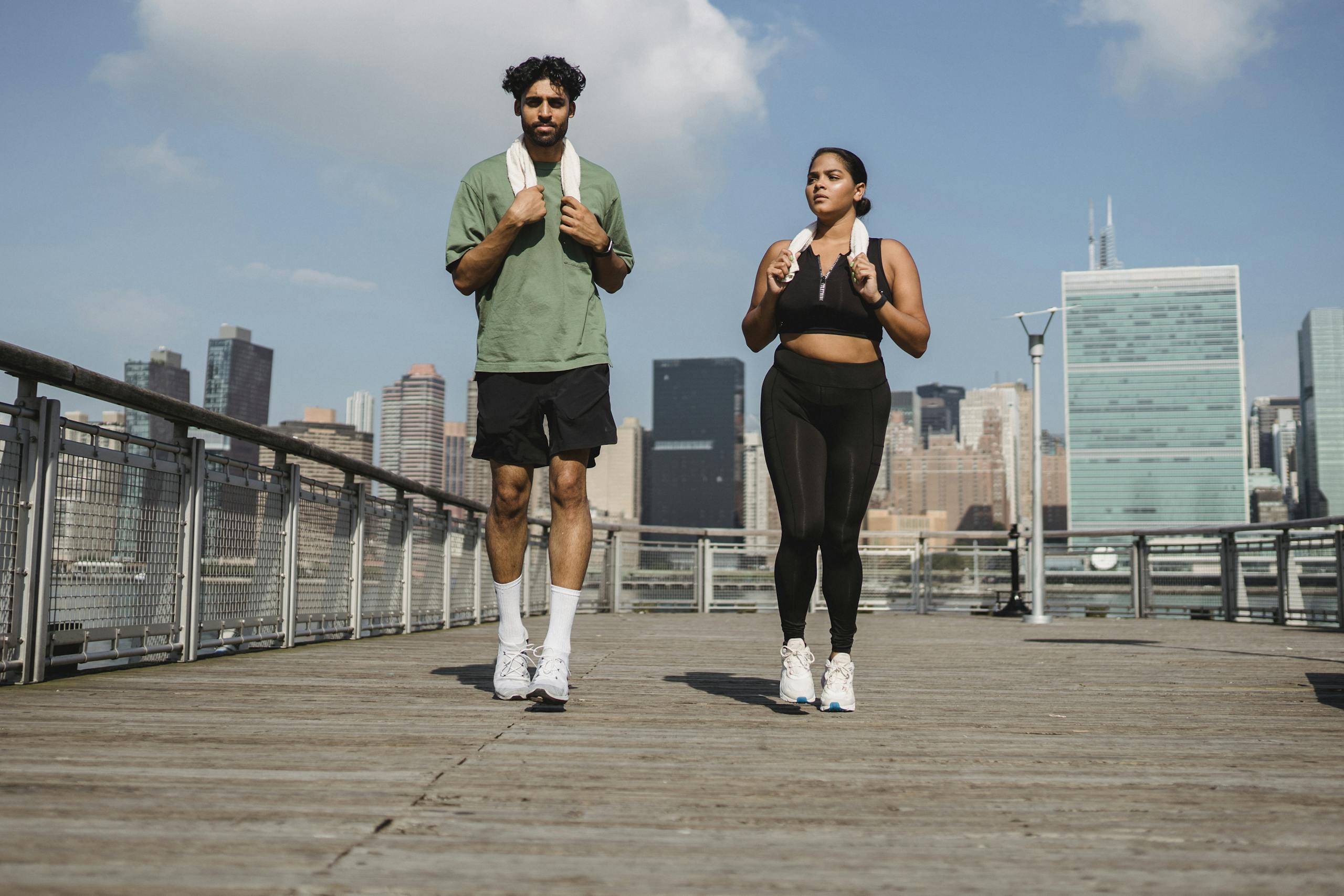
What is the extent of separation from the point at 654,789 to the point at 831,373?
64.6 inches

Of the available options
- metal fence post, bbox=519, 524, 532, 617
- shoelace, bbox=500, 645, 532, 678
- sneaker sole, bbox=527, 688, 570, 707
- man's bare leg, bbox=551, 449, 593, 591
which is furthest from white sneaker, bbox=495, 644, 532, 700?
metal fence post, bbox=519, 524, 532, 617

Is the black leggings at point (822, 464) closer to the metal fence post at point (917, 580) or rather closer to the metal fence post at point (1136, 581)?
the metal fence post at point (1136, 581)

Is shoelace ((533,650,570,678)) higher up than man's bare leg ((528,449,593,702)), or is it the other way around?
man's bare leg ((528,449,593,702))

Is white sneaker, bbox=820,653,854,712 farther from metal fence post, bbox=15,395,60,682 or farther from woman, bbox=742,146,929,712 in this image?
metal fence post, bbox=15,395,60,682

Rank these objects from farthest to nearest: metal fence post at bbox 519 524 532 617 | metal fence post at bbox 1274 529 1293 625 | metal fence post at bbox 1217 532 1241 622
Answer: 1. metal fence post at bbox 1217 532 1241 622
2. metal fence post at bbox 519 524 532 617
3. metal fence post at bbox 1274 529 1293 625

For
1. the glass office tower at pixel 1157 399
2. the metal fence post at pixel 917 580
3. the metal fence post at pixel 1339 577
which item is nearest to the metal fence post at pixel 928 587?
the metal fence post at pixel 917 580

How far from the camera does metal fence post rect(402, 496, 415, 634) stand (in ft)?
23.8

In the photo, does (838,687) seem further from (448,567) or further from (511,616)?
(448,567)

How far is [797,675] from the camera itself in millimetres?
3139

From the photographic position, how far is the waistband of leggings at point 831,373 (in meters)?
3.23

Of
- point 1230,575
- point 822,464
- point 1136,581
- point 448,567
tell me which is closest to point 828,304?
point 822,464

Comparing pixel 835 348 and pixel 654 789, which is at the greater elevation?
pixel 835 348

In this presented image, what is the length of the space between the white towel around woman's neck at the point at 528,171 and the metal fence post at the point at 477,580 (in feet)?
20.6

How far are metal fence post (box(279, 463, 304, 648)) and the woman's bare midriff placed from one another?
9.78 feet
